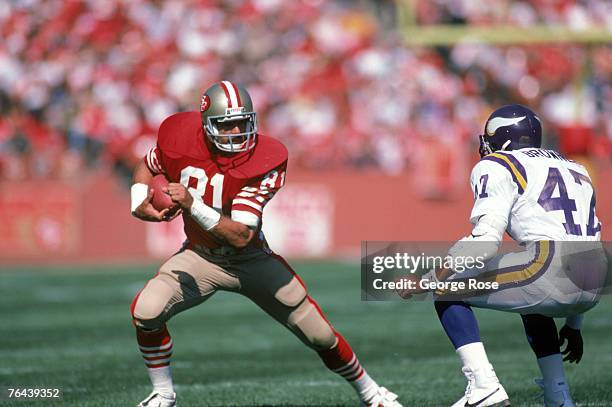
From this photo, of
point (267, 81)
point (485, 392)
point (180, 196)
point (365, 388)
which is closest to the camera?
point (485, 392)

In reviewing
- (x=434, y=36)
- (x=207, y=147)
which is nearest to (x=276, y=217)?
(x=434, y=36)

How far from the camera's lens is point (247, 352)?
285 inches

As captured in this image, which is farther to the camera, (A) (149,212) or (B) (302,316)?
(B) (302,316)

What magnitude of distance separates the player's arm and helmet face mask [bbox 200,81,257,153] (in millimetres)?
348

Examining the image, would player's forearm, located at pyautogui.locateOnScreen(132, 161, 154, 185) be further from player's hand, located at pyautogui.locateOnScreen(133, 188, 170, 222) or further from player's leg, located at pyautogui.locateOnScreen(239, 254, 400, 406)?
player's leg, located at pyautogui.locateOnScreen(239, 254, 400, 406)

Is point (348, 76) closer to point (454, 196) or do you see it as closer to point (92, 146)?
point (454, 196)

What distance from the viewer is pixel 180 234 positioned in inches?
522

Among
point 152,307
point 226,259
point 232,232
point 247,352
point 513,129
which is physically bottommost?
point 247,352

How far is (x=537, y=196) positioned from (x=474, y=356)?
0.69 meters

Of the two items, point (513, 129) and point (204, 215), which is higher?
point (513, 129)

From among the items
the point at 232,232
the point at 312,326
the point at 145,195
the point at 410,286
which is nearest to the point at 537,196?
the point at 410,286

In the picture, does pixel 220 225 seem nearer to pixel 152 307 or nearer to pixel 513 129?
pixel 152 307

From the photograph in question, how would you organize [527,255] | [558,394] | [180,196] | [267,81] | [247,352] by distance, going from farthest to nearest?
[267,81]
[247,352]
[558,394]
[180,196]
[527,255]

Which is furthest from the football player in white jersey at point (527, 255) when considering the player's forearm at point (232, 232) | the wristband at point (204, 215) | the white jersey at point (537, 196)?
the wristband at point (204, 215)
